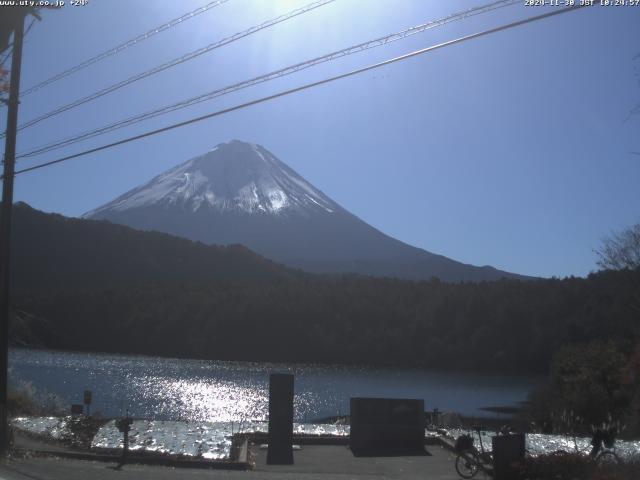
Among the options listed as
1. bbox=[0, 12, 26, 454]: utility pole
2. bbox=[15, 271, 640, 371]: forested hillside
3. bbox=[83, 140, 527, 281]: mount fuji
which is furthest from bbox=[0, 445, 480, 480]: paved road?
bbox=[83, 140, 527, 281]: mount fuji

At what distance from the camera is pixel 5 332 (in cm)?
1658

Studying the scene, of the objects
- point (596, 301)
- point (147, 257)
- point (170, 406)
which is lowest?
point (170, 406)

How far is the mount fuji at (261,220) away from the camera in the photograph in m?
170

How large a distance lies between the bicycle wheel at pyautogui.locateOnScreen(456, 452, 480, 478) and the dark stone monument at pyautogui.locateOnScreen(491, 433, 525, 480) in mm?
580

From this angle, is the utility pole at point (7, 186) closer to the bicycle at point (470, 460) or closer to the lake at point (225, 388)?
the lake at point (225, 388)

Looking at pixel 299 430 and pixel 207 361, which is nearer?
pixel 299 430

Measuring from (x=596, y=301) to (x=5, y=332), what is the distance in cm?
4022

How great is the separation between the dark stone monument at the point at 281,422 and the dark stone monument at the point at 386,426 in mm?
1939

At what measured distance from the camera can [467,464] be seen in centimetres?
1391

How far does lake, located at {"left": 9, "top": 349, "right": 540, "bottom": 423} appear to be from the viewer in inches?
1480

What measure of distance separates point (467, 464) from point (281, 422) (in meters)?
4.39

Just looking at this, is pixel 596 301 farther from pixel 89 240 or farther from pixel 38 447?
pixel 89 240

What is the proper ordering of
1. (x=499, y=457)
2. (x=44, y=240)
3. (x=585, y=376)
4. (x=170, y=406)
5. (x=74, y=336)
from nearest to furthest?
(x=499, y=457) < (x=585, y=376) < (x=170, y=406) < (x=74, y=336) < (x=44, y=240)

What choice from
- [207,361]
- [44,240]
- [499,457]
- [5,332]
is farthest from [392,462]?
[44,240]
